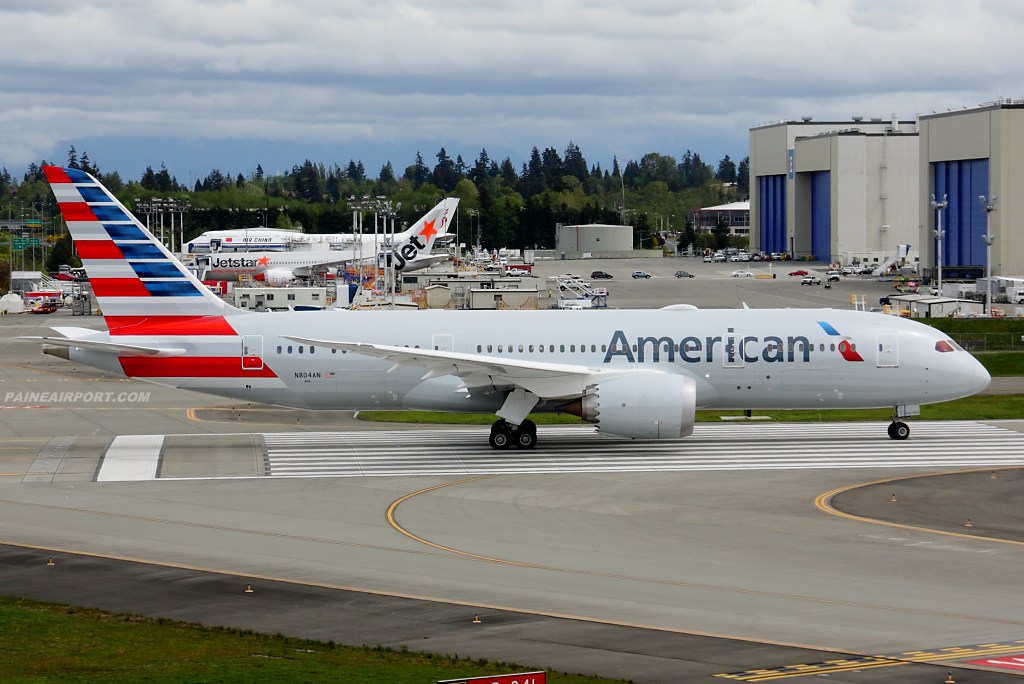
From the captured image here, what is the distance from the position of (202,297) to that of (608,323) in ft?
47.3

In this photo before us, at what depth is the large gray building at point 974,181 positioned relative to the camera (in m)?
111

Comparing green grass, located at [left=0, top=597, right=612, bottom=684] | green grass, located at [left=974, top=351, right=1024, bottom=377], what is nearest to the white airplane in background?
green grass, located at [left=974, top=351, right=1024, bottom=377]

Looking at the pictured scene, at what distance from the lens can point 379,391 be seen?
36.4m

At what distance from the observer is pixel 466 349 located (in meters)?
36.4

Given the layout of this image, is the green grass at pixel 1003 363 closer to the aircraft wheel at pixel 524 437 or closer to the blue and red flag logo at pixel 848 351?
the blue and red flag logo at pixel 848 351

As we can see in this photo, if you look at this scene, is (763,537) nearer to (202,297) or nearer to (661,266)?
(202,297)

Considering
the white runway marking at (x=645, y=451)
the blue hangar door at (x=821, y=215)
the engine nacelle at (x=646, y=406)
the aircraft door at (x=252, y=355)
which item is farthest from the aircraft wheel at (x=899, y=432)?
the blue hangar door at (x=821, y=215)

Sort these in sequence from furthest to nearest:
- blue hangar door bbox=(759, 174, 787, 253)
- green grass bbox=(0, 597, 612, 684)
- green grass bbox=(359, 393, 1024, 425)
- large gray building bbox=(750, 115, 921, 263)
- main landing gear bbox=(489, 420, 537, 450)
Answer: blue hangar door bbox=(759, 174, 787, 253) < large gray building bbox=(750, 115, 921, 263) < green grass bbox=(359, 393, 1024, 425) < main landing gear bbox=(489, 420, 537, 450) < green grass bbox=(0, 597, 612, 684)

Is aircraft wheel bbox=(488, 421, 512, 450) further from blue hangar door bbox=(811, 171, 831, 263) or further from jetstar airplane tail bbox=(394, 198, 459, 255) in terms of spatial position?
blue hangar door bbox=(811, 171, 831, 263)

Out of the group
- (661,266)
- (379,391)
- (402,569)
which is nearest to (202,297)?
(379,391)

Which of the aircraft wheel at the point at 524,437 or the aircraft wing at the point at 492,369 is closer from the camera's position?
the aircraft wing at the point at 492,369

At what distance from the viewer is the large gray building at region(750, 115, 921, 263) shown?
157 m

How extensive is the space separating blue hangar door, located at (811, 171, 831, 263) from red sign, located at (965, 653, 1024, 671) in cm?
15239

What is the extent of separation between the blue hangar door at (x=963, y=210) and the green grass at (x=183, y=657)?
113929 millimetres
